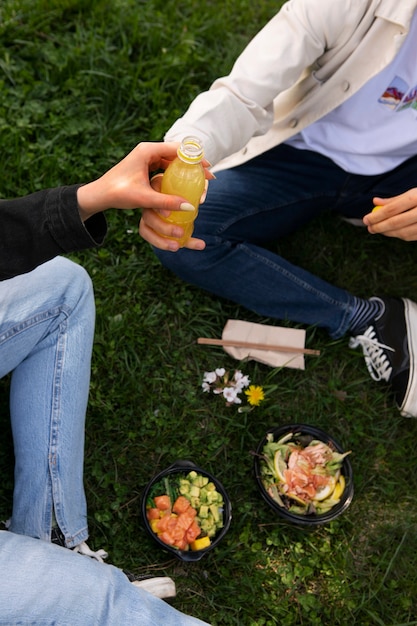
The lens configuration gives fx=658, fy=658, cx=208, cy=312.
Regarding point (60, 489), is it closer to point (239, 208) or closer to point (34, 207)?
point (34, 207)

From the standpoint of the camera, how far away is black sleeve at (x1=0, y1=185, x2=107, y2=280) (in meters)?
1.79

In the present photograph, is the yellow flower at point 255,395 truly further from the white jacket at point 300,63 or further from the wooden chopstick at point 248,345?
the white jacket at point 300,63

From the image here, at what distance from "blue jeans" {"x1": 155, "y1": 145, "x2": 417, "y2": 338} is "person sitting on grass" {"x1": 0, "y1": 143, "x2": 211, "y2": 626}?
25.5 inches

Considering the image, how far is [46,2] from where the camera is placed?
3.33 m

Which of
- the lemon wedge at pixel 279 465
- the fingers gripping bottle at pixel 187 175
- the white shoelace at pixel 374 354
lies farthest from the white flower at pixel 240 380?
the fingers gripping bottle at pixel 187 175

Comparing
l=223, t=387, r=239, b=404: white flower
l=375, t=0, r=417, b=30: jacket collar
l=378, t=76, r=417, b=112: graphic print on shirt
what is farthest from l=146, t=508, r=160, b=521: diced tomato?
l=375, t=0, r=417, b=30: jacket collar

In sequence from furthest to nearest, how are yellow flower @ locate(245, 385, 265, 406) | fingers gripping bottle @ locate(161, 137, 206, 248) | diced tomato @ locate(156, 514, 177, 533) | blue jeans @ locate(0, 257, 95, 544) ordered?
yellow flower @ locate(245, 385, 265, 406) → diced tomato @ locate(156, 514, 177, 533) → blue jeans @ locate(0, 257, 95, 544) → fingers gripping bottle @ locate(161, 137, 206, 248)

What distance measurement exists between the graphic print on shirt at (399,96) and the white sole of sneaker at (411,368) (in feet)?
3.01

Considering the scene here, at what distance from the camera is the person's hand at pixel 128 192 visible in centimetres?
181

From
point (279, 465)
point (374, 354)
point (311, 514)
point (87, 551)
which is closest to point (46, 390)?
point (87, 551)

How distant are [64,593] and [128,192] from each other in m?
1.10

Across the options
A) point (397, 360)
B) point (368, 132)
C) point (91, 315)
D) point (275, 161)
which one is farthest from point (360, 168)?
point (91, 315)

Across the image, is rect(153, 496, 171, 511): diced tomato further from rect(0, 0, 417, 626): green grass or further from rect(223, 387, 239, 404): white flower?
rect(223, 387, 239, 404): white flower

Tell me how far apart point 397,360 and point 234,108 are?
129 cm
